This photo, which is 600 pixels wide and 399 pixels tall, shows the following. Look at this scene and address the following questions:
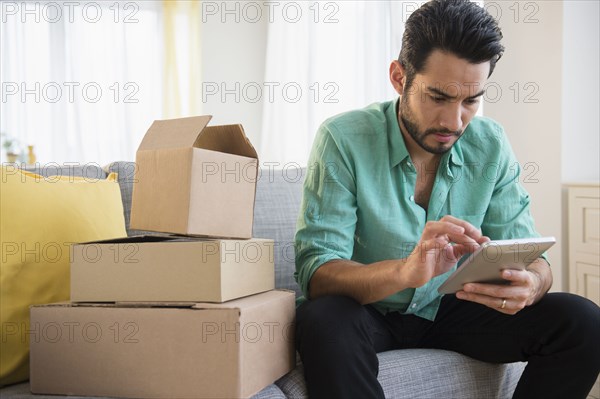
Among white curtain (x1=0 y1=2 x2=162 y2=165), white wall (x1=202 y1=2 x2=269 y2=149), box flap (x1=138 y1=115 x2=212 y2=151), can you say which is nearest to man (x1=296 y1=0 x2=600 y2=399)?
box flap (x1=138 y1=115 x2=212 y2=151)

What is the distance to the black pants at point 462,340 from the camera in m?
1.16

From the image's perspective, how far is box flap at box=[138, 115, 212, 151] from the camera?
1.14 meters

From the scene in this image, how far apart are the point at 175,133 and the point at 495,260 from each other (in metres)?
0.61

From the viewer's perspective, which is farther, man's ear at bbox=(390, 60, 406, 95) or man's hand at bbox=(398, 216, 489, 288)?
man's ear at bbox=(390, 60, 406, 95)

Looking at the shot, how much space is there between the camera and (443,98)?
4.67 ft

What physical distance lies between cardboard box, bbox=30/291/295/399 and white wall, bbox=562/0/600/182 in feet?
5.32

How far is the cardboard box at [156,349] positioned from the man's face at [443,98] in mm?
541

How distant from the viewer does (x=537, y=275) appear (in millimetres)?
1374

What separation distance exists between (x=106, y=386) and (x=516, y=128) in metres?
1.91

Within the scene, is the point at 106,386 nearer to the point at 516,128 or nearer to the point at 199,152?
the point at 199,152

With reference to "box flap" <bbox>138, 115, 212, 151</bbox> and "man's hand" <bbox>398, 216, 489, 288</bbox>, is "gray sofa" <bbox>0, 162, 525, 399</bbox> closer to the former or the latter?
"man's hand" <bbox>398, 216, 489, 288</bbox>

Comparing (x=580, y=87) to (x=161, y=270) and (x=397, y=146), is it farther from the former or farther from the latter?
(x=161, y=270)

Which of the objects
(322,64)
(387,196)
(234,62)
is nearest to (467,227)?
(387,196)

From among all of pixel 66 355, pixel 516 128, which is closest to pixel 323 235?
pixel 66 355
